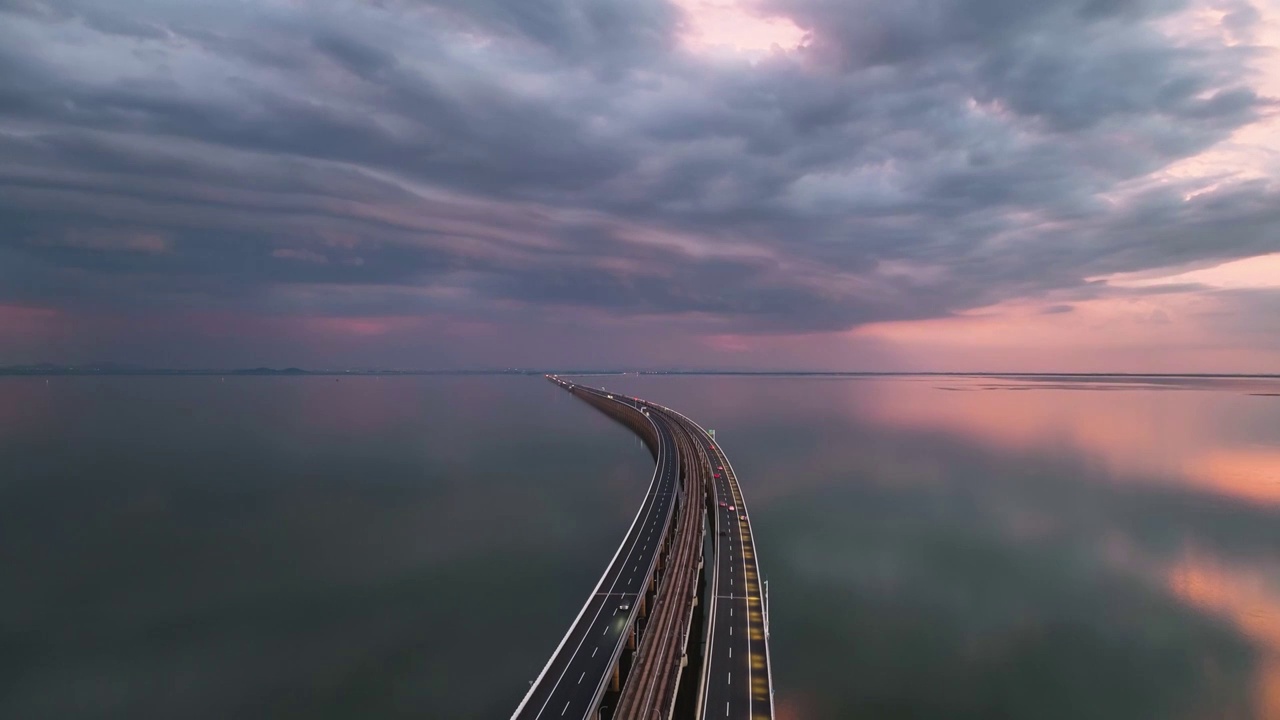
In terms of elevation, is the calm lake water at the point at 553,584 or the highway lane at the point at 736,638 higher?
the highway lane at the point at 736,638

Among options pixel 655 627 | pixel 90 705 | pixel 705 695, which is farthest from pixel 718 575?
pixel 90 705

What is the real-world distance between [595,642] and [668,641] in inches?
267

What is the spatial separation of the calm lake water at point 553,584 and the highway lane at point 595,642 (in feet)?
13.4

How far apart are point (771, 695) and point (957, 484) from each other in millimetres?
93863

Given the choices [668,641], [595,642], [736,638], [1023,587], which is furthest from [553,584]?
[1023,587]

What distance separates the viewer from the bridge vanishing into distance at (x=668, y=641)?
A: 140 ft

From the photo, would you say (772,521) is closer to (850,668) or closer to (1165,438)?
(850,668)

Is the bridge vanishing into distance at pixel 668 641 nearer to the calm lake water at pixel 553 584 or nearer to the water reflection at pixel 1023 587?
the calm lake water at pixel 553 584

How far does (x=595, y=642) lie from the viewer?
50.9 m

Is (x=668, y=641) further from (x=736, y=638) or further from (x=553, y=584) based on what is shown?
(x=553, y=584)

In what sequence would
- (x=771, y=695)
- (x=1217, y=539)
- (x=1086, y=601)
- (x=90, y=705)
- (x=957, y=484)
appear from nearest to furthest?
(x=771, y=695), (x=90, y=705), (x=1086, y=601), (x=1217, y=539), (x=957, y=484)

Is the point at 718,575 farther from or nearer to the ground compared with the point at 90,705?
farther from the ground

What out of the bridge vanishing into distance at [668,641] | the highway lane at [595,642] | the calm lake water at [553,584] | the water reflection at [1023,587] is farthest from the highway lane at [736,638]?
the highway lane at [595,642]

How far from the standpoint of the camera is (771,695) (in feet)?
140
